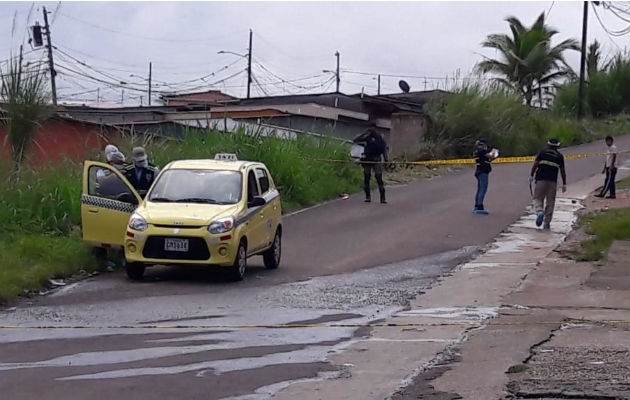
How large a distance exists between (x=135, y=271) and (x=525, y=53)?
143 ft

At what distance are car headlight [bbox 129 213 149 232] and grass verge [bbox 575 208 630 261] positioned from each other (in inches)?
281

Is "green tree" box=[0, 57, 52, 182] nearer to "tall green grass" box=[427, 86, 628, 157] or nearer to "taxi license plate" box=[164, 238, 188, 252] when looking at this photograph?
"taxi license plate" box=[164, 238, 188, 252]

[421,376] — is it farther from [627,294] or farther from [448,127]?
[448,127]

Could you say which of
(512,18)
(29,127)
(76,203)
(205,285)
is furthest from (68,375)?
(512,18)

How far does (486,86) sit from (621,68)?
69.6 feet

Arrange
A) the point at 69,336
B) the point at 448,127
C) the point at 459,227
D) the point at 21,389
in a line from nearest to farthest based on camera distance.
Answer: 1. the point at 21,389
2. the point at 69,336
3. the point at 459,227
4. the point at 448,127

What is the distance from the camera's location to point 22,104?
20047mm

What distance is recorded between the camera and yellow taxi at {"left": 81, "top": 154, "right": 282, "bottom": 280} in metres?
15.2

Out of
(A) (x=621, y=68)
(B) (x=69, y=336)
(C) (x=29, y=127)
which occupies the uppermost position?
(A) (x=621, y=68)

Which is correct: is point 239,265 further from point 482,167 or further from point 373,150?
point 373,150

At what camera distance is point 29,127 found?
66.6ft

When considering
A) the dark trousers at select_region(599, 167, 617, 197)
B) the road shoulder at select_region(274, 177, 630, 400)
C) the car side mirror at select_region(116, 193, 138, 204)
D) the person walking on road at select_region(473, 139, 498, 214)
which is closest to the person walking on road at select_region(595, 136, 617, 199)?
the dark trousers at select_region(599, 167, 617, 197)

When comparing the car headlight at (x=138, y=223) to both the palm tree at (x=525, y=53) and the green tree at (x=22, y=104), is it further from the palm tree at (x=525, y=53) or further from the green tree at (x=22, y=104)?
the palm tree at (x=525, y=53)

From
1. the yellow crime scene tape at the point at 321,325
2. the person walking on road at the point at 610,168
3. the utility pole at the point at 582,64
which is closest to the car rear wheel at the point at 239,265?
the yellow crime scene tape at the point at 321,325
